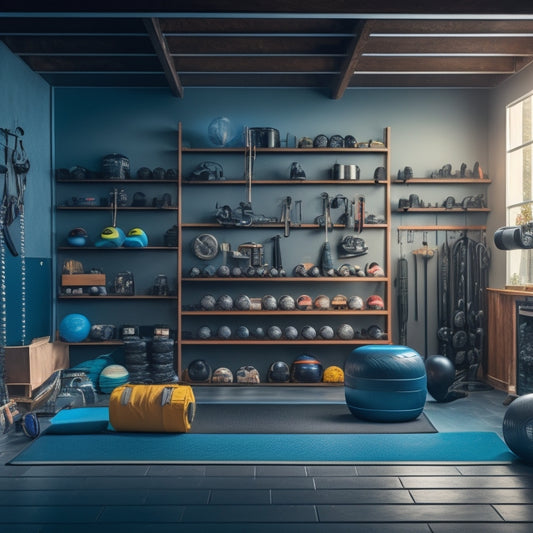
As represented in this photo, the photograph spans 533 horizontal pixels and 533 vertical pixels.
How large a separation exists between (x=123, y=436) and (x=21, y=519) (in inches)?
67.4

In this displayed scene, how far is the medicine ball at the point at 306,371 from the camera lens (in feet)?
24.8

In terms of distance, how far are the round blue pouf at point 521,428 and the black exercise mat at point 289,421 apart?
0.92 meters

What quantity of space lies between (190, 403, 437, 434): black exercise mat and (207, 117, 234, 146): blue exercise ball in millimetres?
3397

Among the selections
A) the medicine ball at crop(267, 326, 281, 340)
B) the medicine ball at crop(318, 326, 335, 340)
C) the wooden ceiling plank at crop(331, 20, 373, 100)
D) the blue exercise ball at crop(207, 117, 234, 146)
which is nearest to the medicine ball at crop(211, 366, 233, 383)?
the medicine ball at crop(267, 326, 281, 340)

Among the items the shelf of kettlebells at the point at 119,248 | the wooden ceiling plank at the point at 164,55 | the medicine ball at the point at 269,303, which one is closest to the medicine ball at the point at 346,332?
the medicine ball at the point at 269,303

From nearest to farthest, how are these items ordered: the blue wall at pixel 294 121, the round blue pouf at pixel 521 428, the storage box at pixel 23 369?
the round blue pouf at pixel 521 428 < the storage box at pixel 23 369 < the blue wall at pixel 294 121

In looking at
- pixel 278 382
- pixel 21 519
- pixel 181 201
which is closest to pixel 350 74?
pixel 181 201

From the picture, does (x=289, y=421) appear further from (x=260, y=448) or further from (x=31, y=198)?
(x=31, y=198)

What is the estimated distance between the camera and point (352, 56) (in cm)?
666

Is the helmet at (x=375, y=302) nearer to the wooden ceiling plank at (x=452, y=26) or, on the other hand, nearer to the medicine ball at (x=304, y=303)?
the medicine ball at (x=304, y=303)

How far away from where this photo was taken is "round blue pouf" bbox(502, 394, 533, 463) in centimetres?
422

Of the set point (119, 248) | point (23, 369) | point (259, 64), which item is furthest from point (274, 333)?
point (259, 64)

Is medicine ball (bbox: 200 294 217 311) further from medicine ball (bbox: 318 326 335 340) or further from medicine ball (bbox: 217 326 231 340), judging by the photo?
medicine ball (bbox: 318 326 335 340)

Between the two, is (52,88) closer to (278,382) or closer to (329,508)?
(278,382)
